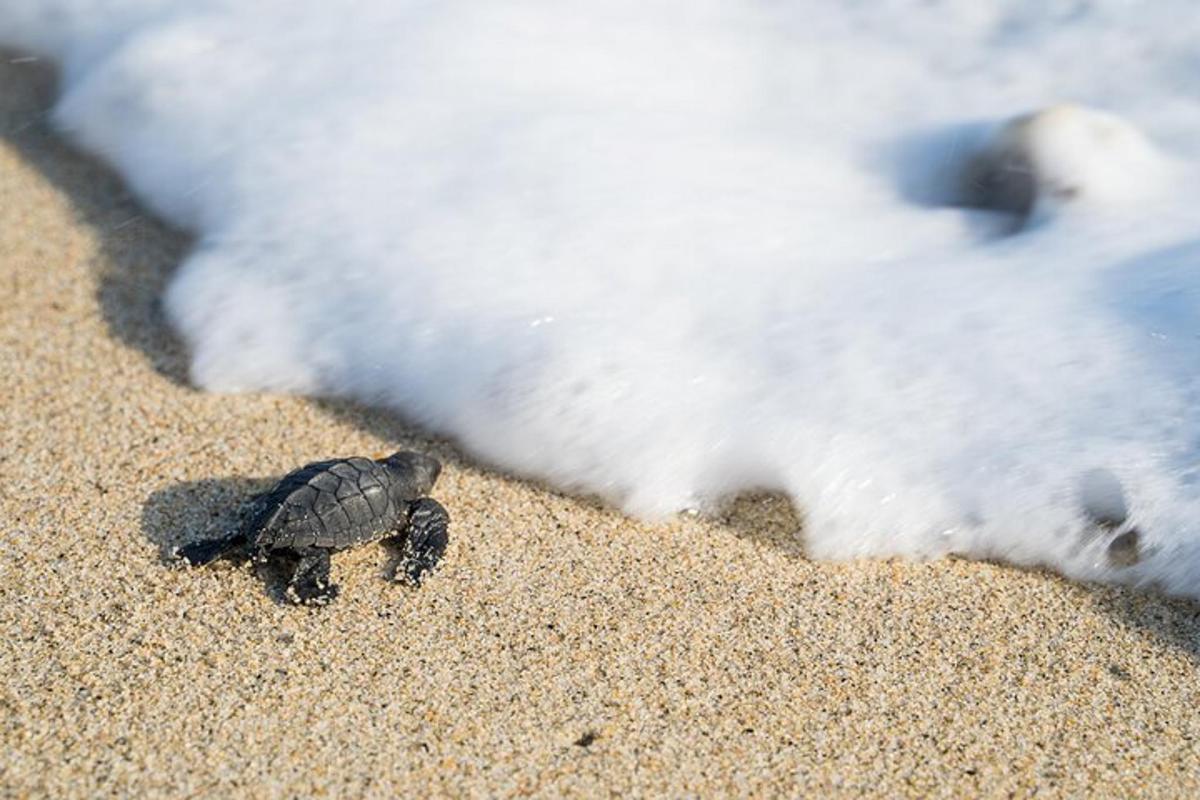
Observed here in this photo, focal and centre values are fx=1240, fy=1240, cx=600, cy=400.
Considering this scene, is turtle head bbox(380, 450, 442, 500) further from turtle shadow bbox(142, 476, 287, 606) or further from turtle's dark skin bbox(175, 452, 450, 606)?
turtle shadow bbox(142, 476, 287, 606)

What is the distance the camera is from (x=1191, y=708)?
2131mm

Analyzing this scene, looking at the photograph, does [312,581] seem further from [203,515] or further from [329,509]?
[203,515]

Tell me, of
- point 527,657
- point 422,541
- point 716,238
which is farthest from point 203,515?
point 716,238

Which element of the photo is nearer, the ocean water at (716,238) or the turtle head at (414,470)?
the turtle head at (414,470)

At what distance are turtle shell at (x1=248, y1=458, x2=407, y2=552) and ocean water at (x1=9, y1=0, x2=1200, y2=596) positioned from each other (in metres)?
0.40

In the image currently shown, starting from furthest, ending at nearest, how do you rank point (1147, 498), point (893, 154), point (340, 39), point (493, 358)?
1. point (340, 39)
2. point (893, 154)
3. point (493, 358)
4. point (1147, 498)

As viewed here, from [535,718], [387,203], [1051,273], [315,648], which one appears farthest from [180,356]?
[1051,273]

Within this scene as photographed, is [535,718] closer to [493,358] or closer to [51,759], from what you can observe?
[51,759]

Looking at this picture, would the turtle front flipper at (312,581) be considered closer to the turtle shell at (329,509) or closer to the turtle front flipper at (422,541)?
the turtle shell at (329,509)

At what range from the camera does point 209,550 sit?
7.59 feet

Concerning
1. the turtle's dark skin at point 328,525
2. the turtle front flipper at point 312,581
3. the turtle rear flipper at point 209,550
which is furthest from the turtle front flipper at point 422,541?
the turtle rear flipper at point 209,550

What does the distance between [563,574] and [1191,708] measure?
3.72 ft

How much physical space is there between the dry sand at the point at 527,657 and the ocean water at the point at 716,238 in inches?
5.8

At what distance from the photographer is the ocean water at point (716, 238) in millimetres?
2666
